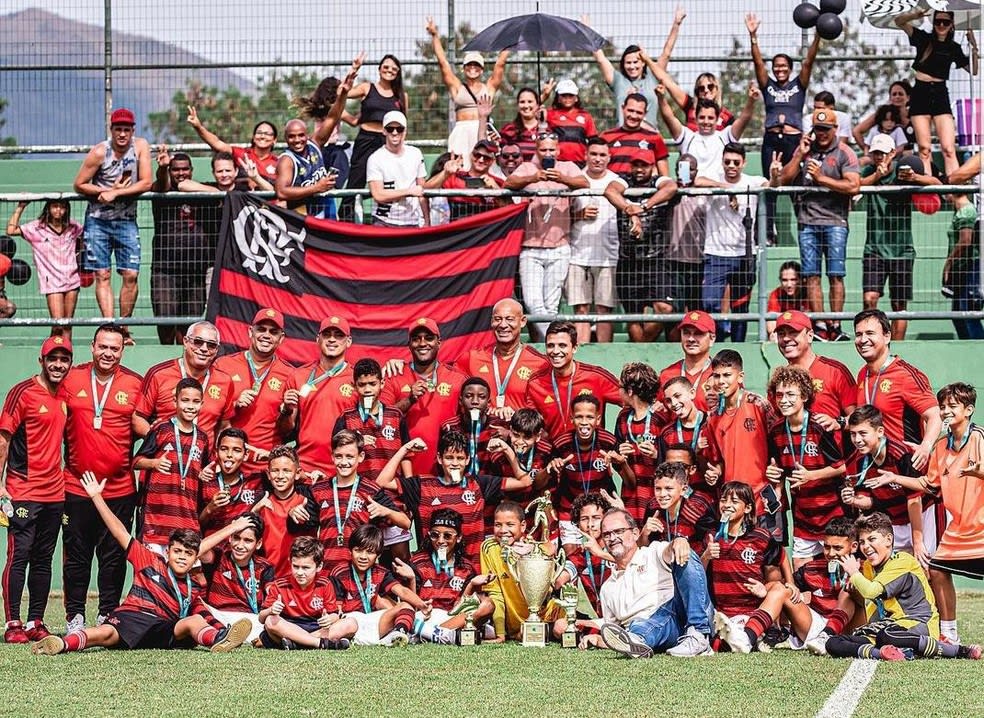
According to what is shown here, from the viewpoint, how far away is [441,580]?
1006 centimetres

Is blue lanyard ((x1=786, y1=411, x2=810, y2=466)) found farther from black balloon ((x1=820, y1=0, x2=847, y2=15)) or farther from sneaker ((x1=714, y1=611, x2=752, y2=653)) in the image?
black balloon ((x1=820, y1=0, x2=847, y2=15))

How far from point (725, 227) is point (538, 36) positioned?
3.41 metres

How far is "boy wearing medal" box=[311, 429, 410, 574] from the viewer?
10039 mm

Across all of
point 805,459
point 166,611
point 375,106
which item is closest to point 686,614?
point 805,459

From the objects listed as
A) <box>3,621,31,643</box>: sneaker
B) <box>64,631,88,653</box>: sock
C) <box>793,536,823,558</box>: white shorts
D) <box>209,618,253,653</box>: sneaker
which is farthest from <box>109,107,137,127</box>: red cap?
<box>793,536,823,558</box>: white shorts

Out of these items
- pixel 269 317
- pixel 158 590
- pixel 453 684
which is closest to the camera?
pixel 453 684

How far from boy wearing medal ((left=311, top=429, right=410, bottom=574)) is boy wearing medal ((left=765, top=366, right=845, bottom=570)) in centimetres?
245

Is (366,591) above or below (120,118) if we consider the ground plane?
below

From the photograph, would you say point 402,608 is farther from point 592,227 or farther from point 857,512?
point 592,227

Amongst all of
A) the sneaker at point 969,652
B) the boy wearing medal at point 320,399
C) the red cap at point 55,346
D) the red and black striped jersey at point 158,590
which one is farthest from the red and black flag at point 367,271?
the sneaker at point 969,652

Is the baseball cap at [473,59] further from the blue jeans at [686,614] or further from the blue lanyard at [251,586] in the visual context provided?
the blue jeans at [686,614]

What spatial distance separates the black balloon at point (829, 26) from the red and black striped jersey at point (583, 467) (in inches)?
239

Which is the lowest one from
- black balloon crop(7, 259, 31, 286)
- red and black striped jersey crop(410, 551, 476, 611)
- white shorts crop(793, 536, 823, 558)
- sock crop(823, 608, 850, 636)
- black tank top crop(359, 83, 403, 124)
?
sock crop(823, 608, 850, 636)

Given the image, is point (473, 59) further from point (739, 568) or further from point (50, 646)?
point (50, 646)
